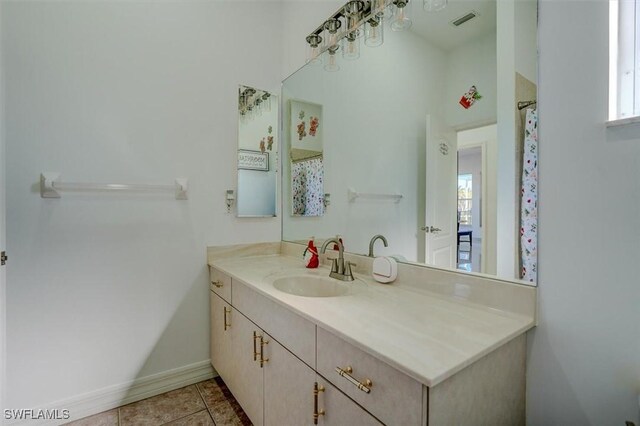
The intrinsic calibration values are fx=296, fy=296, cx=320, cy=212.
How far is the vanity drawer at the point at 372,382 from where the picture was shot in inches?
27.0

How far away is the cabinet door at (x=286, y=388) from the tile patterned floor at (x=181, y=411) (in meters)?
0.48

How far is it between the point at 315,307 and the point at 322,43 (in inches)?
65.4

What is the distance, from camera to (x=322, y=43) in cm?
191

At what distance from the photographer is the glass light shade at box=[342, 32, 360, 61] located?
172 cm

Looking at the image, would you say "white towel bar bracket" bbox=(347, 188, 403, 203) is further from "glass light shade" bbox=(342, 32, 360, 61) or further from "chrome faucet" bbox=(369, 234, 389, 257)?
"glass light shade" bbox=(342, 32, 360, 61)

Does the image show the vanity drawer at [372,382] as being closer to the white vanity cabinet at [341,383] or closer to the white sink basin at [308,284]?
the white vanity cabinet at [341,383]

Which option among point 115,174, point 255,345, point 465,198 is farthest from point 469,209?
point 115,174

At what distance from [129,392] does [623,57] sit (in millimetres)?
2602

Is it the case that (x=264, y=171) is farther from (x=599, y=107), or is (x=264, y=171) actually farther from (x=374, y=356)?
(x=599, y=107)

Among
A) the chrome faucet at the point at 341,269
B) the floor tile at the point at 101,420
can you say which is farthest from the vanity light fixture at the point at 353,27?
the floor tile at the point at 101,420

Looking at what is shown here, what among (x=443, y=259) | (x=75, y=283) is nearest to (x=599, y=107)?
(x=443, y=259)

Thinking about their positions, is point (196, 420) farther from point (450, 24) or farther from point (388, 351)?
point (450, 24)

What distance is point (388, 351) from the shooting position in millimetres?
740

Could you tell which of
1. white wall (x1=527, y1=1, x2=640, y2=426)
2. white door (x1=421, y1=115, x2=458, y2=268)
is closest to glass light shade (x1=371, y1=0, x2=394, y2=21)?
white door (x1=421, y1=115, x2=458, y2=268)
